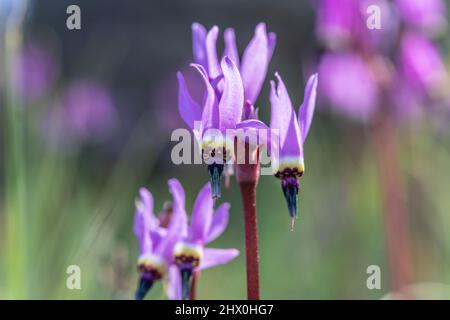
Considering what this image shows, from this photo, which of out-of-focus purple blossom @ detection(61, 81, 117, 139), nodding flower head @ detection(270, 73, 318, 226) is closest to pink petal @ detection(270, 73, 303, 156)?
nodding flower head @ detection(270, 73, 318, 226)

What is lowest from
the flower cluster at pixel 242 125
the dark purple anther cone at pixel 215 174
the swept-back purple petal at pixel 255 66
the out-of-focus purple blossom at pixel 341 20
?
the dark purple anther cone at pixel 215 174

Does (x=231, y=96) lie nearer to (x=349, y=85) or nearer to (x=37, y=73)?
(x=349, y=85)

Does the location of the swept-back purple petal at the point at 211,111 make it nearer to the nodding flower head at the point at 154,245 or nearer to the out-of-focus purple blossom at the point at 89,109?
the nodding flower head at the point at 154,245

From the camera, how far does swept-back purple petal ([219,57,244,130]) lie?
33.5 inches

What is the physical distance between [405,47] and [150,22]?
254cm

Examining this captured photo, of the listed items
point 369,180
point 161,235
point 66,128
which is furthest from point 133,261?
point 161,235

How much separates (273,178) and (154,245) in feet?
4.94

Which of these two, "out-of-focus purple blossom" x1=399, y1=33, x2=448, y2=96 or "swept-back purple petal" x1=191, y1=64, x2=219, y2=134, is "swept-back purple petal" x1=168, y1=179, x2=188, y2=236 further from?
"out-of-focus purple blossom" x1=399, y1=33, x2=448, y2=96

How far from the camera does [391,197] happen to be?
74.4 inches

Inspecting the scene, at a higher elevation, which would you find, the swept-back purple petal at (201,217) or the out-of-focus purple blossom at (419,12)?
the out-of-focus purple blossom at (419,12)

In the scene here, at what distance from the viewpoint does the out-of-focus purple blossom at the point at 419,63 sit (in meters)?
1.92

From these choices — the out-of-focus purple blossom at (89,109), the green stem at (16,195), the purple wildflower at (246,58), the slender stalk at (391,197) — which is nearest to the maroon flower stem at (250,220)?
the purple wildflower at (246,58)

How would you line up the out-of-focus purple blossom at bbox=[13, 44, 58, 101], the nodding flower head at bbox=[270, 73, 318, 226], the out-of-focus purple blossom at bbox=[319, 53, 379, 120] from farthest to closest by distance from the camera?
the out-of-focus purple blossom at bbox=[13, 44, 58, 101]
the out-of-focus purple blossom at bbox=[319, 53, 379, 120]
the nodding flower head at bbox=[270, 73, 318, 226]

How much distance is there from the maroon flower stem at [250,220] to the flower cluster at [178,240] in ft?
0.26
